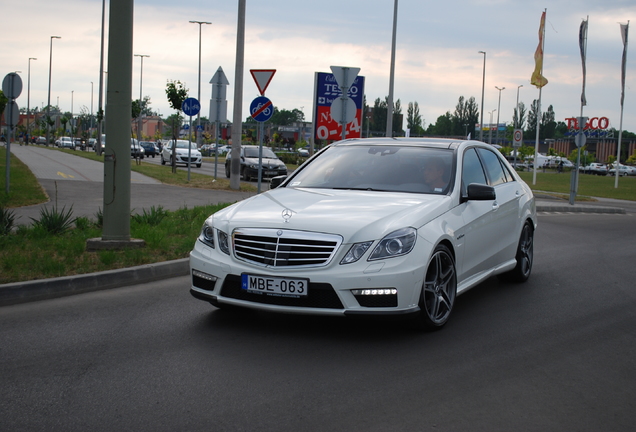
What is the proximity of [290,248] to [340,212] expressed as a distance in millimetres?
556

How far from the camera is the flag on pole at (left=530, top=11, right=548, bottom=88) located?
34.9m

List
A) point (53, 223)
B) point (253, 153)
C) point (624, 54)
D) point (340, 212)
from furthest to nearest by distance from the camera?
point (624, 54)
point (253, 153)
point (53, 223)
point (340, 212)

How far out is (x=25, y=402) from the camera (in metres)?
4.02

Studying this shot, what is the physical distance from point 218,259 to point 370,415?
208cm

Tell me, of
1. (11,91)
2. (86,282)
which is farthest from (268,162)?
(86,282)

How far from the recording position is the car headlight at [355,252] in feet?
16.7

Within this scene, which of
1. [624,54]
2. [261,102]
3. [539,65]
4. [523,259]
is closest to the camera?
→ [523,259]

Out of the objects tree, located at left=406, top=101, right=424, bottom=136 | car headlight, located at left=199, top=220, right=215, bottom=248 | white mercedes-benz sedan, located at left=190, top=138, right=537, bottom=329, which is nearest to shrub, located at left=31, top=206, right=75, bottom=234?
white mercedes-benz sedan, located at left=190, top=138, right=537, bottom=329

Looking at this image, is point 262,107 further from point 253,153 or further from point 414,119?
point 414,119

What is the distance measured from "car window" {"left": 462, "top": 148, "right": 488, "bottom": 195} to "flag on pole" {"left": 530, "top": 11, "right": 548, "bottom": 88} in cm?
2989

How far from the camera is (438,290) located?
18.7 ft

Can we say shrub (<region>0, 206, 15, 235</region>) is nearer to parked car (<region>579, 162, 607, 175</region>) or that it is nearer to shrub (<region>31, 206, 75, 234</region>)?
shrub (<region>31, 206, 75, 234</region>)

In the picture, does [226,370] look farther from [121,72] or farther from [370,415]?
[121,72]

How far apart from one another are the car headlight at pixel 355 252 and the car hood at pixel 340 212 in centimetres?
4
